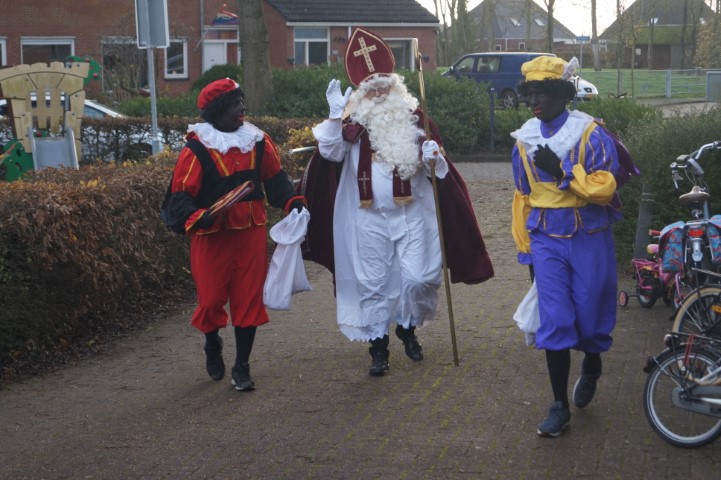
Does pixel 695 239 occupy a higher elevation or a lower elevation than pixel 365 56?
lower

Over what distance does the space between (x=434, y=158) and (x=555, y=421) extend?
186 cm

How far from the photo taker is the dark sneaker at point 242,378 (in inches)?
246

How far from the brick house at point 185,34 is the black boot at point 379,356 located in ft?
89.4

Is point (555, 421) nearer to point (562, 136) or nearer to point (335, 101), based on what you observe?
point (562, 136)

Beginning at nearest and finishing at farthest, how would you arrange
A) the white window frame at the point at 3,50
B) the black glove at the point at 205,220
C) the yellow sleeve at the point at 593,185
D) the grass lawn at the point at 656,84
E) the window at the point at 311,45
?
the yellow sleeve at the point at 593,185
the black glove at the point at 205,220
the white window frame at the point at 3,50
the grass lawn at the point at 656,84
the window at the point at 311,45

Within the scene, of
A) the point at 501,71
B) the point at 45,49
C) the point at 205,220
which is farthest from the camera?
the point at 45,49

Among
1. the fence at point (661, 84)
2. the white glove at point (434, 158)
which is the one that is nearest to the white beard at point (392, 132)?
the white glove at point (434, 158)

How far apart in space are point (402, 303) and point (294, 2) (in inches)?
1380

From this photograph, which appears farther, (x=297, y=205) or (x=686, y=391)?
(x=297, y=205)

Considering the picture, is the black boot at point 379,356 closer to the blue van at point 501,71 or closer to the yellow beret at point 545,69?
the yellow beret at point 545,69

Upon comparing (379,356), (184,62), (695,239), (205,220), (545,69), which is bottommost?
(379,356)

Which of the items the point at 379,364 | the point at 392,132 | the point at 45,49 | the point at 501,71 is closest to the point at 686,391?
the point at 379,364

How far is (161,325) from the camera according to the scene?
8.23 metres

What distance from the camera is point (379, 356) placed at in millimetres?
6500
